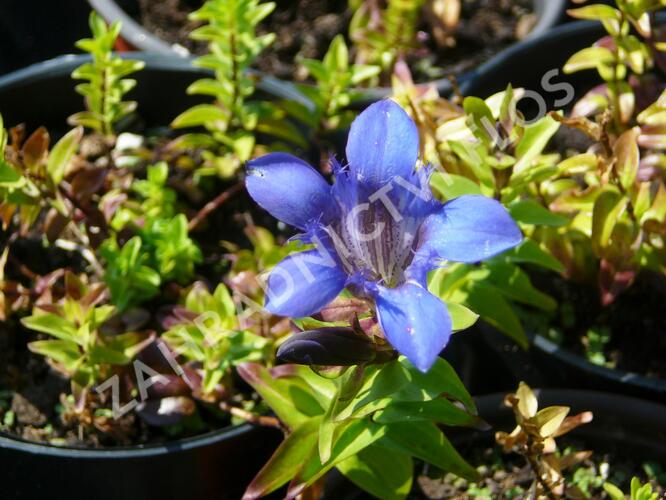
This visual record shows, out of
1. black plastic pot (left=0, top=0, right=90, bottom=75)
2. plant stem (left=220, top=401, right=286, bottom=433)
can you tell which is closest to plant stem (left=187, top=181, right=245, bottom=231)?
plant stem (left=220, top=401, right=286, bottom=433)

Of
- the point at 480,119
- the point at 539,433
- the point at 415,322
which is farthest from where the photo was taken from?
the point at 480,119

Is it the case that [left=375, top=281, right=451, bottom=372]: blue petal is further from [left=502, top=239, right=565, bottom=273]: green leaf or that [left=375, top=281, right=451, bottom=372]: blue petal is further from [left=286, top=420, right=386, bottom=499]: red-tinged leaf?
[left=502, top=239, right=565, bottom=273]: green leaf

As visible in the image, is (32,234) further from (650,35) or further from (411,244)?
(650,35)

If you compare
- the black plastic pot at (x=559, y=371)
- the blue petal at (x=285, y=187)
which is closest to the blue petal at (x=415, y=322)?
the blue petal at (x=285, y=187)

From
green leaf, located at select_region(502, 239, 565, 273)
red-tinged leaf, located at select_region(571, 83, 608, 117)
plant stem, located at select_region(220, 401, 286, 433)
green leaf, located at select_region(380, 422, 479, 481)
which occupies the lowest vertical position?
plant stem, located at select_region(220, 401, 286, 433)

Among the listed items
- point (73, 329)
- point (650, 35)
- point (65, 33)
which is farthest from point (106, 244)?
point (65, 33)

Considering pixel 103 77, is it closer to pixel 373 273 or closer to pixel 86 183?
pixel 86 183

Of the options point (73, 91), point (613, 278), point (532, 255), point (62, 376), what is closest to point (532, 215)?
point (532, 255)
